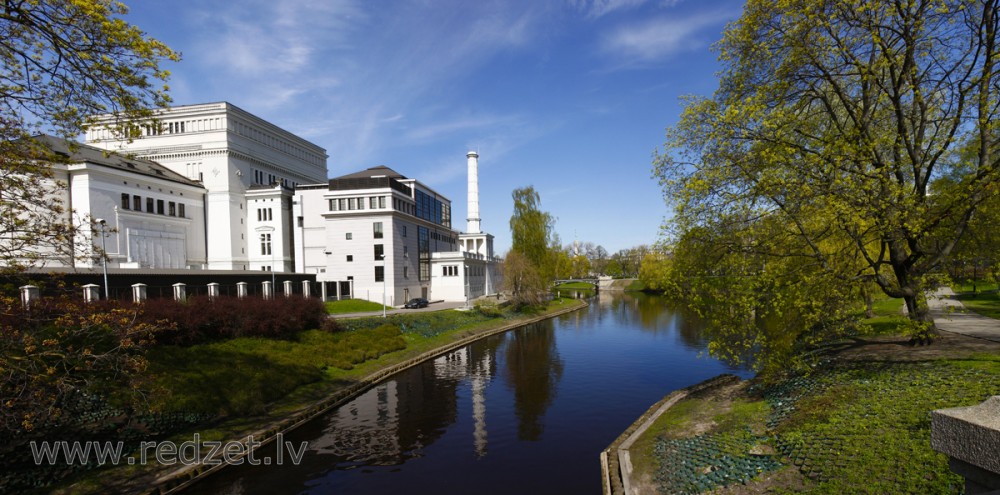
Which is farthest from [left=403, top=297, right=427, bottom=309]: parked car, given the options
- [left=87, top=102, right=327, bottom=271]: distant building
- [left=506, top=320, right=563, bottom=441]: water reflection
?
[left=87, top=102, right=327, bottom=271]: distant building

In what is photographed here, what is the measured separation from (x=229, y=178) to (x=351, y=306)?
29.9 meters

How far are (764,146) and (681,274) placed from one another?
4.88m

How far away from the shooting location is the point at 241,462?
16.9 metres

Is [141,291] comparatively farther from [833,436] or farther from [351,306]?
[833,436]

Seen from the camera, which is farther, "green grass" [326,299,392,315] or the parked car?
the parked car

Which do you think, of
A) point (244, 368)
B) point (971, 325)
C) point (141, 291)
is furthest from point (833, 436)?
point (141, 291)

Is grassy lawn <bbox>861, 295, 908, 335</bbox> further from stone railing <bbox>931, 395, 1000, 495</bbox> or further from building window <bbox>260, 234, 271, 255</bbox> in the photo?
building window <bbox>260, 234, 271, 255</bbox>

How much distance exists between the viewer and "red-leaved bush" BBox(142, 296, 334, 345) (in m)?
25.9

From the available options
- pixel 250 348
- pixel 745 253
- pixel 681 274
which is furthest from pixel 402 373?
pixel 745 253

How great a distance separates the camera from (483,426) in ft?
69.3

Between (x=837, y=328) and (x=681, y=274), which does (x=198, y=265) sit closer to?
(x=681, y=274)

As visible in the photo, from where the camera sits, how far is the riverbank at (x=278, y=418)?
14023 mm

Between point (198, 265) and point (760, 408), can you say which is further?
point (198, 265)

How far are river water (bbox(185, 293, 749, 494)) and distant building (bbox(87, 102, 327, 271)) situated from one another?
47168 millimetres
